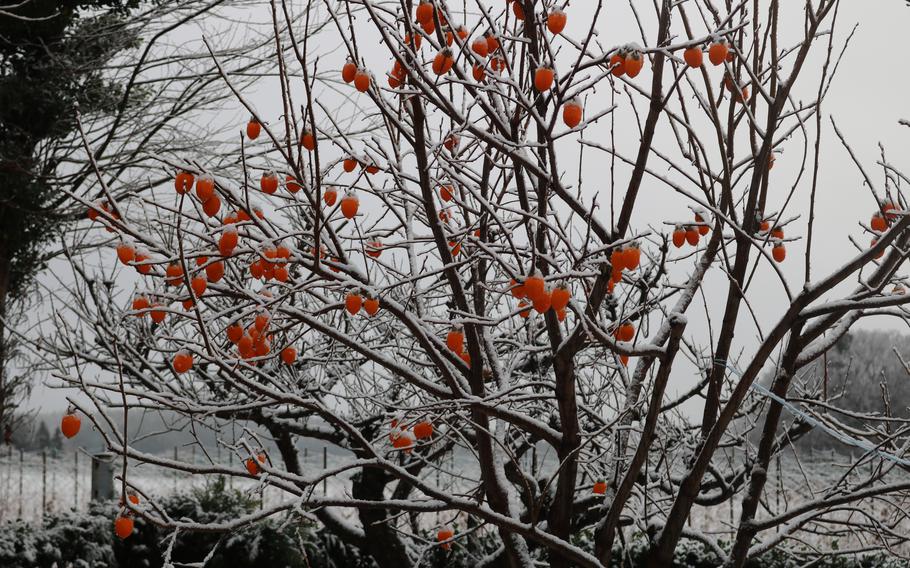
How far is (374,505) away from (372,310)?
0.78 metres

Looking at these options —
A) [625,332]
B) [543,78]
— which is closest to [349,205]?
[543,78]

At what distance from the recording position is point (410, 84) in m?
2.71

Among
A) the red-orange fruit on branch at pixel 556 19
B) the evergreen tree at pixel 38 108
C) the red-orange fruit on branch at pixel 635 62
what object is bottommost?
the red-orange fruit on branch at pixel 635 62

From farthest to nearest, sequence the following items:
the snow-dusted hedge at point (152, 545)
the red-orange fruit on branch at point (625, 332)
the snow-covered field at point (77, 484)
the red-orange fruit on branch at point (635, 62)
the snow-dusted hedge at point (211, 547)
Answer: the snow-covered field at point (77, 484) → the snow-dusted hedge at point (152, 545) → the snow-dusted hedge at point (211, 547) → the red-orange fruit on branch at point (625, 332) → the red-orange fruit on branch at point (635, 62)

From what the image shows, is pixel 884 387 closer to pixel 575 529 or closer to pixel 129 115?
pixel 575 529

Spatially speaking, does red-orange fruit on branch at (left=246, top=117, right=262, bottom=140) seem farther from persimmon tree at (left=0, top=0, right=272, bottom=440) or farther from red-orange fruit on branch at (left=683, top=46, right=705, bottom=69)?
persimmon tree at (left=0, top=0, right=272, bottom=440)

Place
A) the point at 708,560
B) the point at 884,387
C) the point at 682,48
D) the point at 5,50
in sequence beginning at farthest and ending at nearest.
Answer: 1. the point at 5,50
2. the point at 708,560
3. the point at 884,387
4. the point at 682,48

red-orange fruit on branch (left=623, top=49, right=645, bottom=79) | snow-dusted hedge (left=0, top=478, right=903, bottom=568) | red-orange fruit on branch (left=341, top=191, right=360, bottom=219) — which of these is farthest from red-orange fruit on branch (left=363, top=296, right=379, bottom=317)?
snow-dusted hedge (left=0, top=478, right=903, bottom=568)

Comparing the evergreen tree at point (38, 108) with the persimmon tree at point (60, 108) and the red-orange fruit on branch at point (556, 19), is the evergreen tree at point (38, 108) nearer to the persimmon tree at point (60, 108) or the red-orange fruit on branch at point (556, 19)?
the persimmon tree at point (60, 108)

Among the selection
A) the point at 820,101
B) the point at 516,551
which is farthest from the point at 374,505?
the point at 820,101

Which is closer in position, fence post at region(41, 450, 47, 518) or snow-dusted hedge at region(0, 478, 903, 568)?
snow-dusted hedge at region(0, 478, 903, 568)

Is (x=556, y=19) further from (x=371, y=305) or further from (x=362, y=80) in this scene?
(x=371, y=305)

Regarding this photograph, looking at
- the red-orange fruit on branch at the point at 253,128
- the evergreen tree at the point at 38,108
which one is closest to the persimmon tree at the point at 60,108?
the evergreen tree at the point at 38,108

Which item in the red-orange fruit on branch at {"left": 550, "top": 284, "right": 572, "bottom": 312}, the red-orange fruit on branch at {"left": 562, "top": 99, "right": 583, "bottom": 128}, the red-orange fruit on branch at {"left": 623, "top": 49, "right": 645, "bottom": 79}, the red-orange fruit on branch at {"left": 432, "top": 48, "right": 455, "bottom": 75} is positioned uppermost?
the red-orange fruit on branch at {"left": 432, "top": 48, "right": 455, "bottom": 75}
